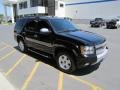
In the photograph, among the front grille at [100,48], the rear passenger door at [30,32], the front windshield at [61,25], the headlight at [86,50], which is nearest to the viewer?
the headlight at [86,50]

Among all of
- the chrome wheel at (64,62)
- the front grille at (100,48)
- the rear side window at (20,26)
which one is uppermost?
the rear side window at (20,26)

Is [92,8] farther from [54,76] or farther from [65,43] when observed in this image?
[54,76]

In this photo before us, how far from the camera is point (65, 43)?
6539 mm

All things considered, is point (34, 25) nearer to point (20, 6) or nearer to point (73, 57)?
point (73, 57)

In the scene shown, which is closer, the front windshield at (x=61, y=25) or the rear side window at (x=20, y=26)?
the front windshield at (x=61, y=25)

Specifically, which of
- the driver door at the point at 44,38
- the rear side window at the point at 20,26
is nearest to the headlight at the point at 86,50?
the driver door at the point at 44,38

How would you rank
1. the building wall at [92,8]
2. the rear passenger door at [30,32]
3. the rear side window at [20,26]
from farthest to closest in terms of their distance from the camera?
1. the building wall at [92,8]
2. the rear side window at [20,26]
3. the rear passenger door at [30,32]

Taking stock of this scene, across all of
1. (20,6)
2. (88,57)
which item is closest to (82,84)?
(88,57)

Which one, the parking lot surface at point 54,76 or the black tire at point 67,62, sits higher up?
the black tire at point 67,62

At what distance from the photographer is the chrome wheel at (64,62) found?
6.66 m

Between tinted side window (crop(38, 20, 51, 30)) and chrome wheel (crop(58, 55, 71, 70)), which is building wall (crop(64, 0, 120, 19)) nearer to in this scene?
tinted side window (crop(38, 20, 51, 30))

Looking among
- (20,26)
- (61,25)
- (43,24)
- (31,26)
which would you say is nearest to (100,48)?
(61,25)

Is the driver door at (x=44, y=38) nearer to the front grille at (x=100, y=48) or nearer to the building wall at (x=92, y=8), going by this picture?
the front grille at (x=100, y=48)

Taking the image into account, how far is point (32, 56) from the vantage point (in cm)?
920
